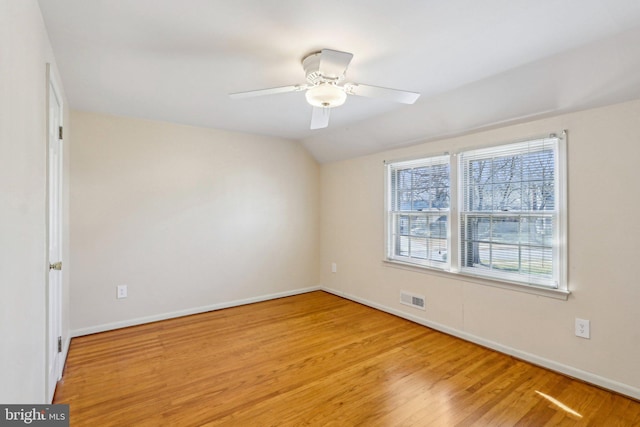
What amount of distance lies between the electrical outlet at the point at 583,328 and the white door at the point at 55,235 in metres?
3.70

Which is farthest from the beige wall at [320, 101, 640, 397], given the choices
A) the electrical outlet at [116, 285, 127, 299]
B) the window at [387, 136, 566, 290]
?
the electrical outlet at [116, 285, 127, 299]

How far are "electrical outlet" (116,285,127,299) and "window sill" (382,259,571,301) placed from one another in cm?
304

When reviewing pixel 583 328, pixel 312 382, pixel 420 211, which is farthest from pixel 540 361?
pixel 312 382

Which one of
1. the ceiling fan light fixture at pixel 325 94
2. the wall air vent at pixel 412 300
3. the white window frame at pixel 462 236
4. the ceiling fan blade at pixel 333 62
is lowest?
the wall air vent at pixel 412 300

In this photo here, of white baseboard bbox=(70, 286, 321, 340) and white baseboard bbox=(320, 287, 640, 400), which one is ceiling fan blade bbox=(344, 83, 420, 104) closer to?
white baseboard bbox=(320, 287, 640, 400)

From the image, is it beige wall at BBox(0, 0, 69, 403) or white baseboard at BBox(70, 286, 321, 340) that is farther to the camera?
white baseboard at BBox(70, 286, 321, 340)

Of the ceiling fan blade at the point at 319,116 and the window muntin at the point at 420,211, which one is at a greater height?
the ceiling fan blade at the point at 319,116

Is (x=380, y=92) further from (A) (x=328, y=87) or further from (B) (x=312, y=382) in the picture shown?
(B) (x=312, y=382)

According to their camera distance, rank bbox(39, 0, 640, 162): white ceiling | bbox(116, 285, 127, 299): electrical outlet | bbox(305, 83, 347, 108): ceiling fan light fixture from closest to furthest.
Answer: bbox(39, 0, 640, 162): white ceiling
bbox(305, 83, 347, 108): ceiling fan light fixture
bbox(116, 285, 127, 299): electrical outlet

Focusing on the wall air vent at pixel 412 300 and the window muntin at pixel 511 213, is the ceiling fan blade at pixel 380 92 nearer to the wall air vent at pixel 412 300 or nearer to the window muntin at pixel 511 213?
the window muntin at pixel 511 213

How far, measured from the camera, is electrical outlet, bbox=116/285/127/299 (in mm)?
3354

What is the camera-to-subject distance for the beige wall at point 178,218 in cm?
321

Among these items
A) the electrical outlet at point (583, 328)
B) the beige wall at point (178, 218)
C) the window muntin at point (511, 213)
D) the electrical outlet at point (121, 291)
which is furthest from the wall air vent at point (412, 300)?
the electrical outlet at point (121, 291)

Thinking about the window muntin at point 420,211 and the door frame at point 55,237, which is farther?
the window muntin at point 420,211
